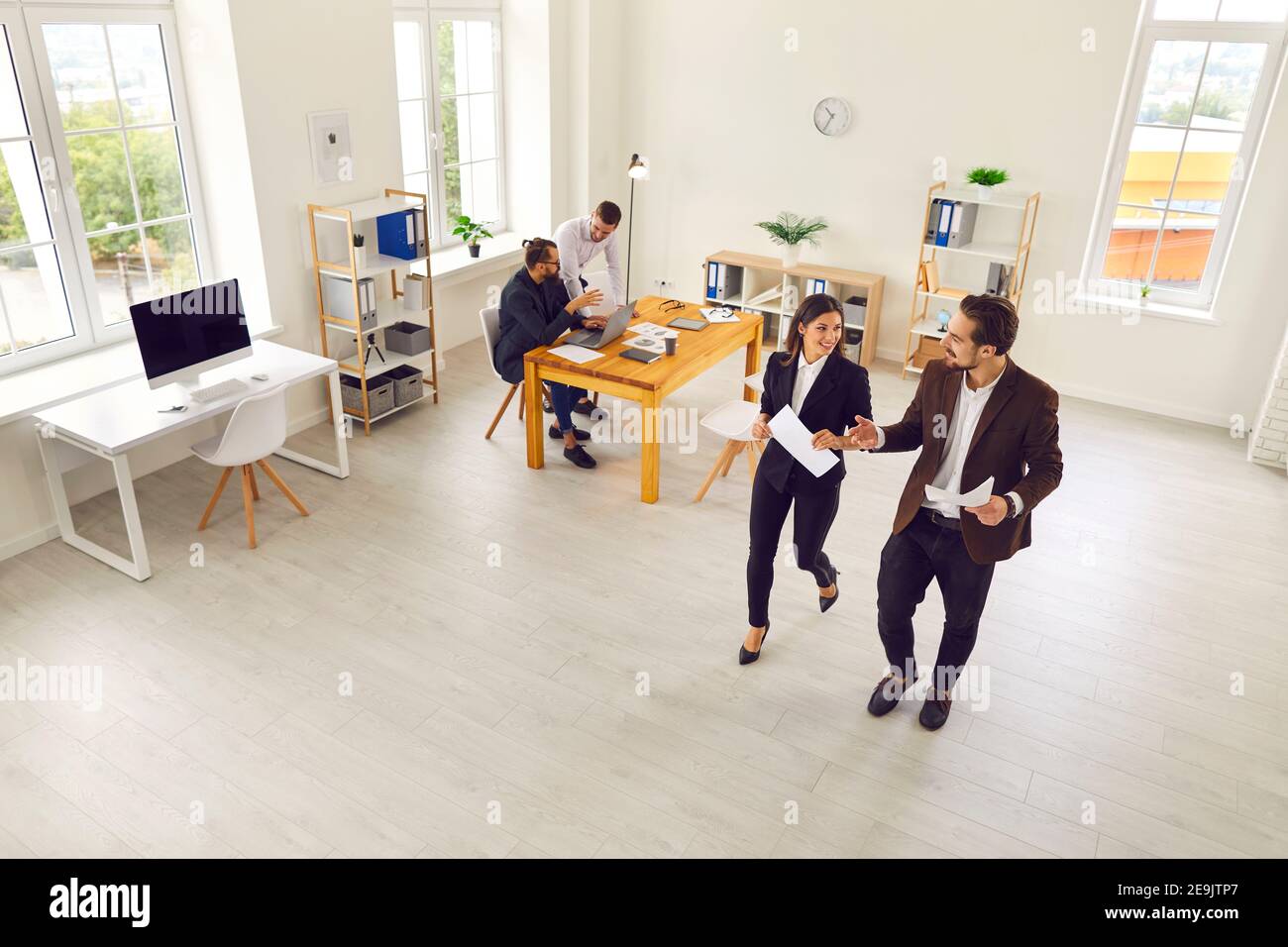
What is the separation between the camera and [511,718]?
380 cm

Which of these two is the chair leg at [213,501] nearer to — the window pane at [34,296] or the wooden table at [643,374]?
the window pane at [34,296]

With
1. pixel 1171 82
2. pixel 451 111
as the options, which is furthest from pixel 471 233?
pixel 1171 82

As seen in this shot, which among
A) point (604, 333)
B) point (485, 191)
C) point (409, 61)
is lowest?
point (604, 333)

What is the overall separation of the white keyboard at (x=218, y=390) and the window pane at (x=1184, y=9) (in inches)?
235

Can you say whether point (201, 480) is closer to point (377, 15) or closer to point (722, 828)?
point (377, 15)

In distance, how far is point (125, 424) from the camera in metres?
4.50

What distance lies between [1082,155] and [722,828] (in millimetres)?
5251

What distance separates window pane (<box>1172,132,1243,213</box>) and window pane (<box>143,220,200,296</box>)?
631 cm

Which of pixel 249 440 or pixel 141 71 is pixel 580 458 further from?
pixel 141 71

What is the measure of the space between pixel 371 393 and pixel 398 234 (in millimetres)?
1030

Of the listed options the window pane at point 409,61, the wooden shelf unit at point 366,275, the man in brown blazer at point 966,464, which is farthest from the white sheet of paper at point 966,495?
the window pane at point 409,61

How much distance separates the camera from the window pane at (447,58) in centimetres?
704
